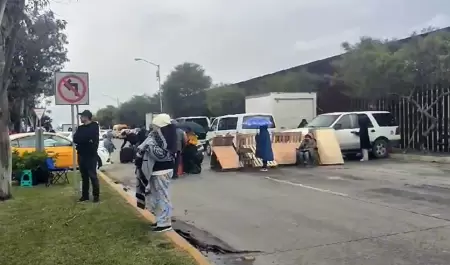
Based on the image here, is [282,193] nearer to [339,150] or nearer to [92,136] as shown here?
[92,136]

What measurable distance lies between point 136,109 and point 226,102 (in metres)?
41.8

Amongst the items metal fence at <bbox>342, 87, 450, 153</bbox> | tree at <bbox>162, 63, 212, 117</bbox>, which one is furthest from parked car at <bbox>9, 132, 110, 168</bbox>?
tree at <bbox>162, 63, 212, 117</bbox>

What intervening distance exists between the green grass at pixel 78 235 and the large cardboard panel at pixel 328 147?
9.96 metres

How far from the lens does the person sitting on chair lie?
19.2 meters

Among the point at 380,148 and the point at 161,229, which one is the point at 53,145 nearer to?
the point at 161,229

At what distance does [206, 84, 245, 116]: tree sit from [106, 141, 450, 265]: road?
34.8 meters

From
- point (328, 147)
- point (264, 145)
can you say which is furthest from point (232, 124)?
point (264, 145)

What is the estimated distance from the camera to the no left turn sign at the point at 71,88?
11523 millimetres

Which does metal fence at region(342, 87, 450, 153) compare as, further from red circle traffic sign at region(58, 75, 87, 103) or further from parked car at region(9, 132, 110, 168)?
red circle traffic sign at region(58, 75, 87, 103)

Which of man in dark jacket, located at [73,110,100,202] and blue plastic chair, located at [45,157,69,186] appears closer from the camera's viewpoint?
man in dark jacket, located at [73,110,100,202]

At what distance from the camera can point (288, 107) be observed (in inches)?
1051

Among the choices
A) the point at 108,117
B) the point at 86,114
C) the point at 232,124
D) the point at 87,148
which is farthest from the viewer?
the point at 108,117

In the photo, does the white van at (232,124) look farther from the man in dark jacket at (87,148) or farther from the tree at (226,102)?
the tree at (226,102)

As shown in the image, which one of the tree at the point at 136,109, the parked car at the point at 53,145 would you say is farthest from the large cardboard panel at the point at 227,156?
the tree at the point at 136,109
